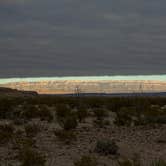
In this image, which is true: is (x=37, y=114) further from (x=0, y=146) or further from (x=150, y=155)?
(x=150, y=155)

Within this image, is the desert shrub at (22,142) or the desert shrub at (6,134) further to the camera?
the desert shrub at (6,134)

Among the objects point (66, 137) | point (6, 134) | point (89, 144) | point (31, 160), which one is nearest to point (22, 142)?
point (6, 134)

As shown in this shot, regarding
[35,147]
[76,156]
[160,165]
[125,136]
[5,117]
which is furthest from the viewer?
→ [5,117]

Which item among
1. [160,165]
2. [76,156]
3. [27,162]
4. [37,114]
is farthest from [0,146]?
[37,114]

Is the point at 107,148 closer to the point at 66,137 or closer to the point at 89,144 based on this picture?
the point at 89,144

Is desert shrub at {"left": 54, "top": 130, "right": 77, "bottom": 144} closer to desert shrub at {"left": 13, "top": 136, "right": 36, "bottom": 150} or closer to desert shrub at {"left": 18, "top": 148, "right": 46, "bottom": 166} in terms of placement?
desert shrub at {"left": 13, "top": 136, "right": 36, "bottom": 150}

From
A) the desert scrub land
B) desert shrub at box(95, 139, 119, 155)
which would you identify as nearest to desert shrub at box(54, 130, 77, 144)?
the desert scrub land

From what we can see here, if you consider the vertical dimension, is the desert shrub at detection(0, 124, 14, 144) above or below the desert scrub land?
above

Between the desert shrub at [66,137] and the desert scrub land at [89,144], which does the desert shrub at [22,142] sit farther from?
the desert shrub at [66,137]

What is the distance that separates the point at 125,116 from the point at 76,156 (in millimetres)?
13180

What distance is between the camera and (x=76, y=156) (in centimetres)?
1738

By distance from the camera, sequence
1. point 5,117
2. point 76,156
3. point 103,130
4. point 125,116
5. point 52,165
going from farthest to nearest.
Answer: point 5,117
point 125,116
point 103,130
point 76,156
point 52,165

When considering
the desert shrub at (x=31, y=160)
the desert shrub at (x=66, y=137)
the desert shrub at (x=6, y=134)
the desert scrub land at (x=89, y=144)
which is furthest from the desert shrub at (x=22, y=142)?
the desert shrub at (x=31, y=160)

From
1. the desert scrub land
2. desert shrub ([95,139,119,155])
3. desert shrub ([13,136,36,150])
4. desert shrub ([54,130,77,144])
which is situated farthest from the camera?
desert shrub ([54,130,77,144])
